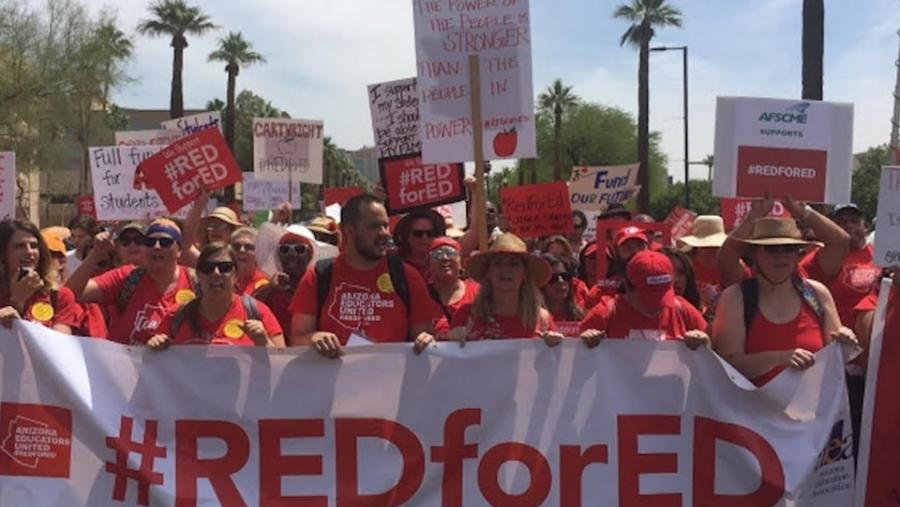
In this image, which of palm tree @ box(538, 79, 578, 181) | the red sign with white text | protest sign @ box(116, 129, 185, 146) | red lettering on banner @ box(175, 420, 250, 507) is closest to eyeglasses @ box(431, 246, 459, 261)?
red lettering on banner @ box(175, 420, 250, 507)

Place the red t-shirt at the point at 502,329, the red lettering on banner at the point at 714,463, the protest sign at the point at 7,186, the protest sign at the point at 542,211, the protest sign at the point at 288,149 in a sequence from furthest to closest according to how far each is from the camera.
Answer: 1. the protest sign at the point at 288,149
2. the protest sign at the point at 542,211
3. the protest sign at the point at 7,186
4. the red t-shirt at the point at 502,329
5. the red lettering on banner at the point at 714,463

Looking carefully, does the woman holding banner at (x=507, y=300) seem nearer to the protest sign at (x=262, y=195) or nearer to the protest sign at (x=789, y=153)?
the protest sign at (x=789, y=153)

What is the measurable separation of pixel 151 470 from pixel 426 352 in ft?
4.31

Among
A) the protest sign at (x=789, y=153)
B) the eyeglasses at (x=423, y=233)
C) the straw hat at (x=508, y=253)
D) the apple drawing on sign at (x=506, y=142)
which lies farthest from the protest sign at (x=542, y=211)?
the straw hat at (x=508, y=253)

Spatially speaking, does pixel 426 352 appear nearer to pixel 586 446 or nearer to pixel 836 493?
pixel 586 446

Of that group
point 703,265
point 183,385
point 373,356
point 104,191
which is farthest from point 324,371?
Result: point 104,191

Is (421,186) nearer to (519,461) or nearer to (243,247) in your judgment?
(243,247)

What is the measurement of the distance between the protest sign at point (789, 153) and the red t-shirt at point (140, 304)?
2850 mm

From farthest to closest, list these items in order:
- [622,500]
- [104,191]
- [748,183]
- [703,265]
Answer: [104,191]
[703,265]
[748,183]
[622,500]

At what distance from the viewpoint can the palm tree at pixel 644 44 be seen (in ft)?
102

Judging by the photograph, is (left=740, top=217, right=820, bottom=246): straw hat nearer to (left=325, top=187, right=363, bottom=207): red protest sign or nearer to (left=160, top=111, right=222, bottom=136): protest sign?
(left=325, top=187, right=363, bottom=207): red protest sign

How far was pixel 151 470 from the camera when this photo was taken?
4113mm

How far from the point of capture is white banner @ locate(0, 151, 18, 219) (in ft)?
20.9

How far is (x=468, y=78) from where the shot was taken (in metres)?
5.48
